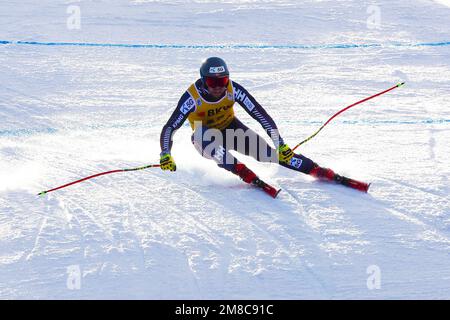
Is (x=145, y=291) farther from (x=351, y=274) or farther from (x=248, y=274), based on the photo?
(x=351, y=274)

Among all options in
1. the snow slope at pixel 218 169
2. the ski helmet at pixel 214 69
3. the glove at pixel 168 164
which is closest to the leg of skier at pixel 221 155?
the snow slope at pixel 218 169

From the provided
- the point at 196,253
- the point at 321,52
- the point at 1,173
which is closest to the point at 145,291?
the point at 196,253

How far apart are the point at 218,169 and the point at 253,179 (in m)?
0.61

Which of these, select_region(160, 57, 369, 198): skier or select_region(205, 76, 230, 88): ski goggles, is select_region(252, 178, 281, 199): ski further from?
select_region(205, 76, 230, 88): ski goggles

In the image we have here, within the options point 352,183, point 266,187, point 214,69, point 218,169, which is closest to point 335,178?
point 352,183

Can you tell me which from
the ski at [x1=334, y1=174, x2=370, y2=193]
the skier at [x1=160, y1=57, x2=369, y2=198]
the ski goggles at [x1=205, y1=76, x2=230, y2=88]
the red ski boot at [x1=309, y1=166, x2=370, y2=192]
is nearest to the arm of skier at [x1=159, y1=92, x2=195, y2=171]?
the skier at [x1=160, y1=57, x2=369, y2=198]

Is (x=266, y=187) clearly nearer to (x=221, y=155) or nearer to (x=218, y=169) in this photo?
(x=221, y=155)

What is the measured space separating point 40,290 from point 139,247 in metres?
0.75

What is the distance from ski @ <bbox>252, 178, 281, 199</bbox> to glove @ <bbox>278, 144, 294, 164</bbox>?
300 mm

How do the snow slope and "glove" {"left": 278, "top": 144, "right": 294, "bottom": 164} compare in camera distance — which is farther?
"glove" {"left": 278, "top": 144, "right": 294, "bottom": 164}

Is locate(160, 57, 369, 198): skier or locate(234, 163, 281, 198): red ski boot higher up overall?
locate(160, 57, 369, 198): skier

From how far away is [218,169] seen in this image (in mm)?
5992

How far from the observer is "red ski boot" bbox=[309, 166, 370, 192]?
5.43 metres

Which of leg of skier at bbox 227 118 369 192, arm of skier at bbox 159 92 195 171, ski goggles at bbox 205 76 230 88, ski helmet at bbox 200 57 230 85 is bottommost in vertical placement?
leg of skier at bbox 227 118 369 192
